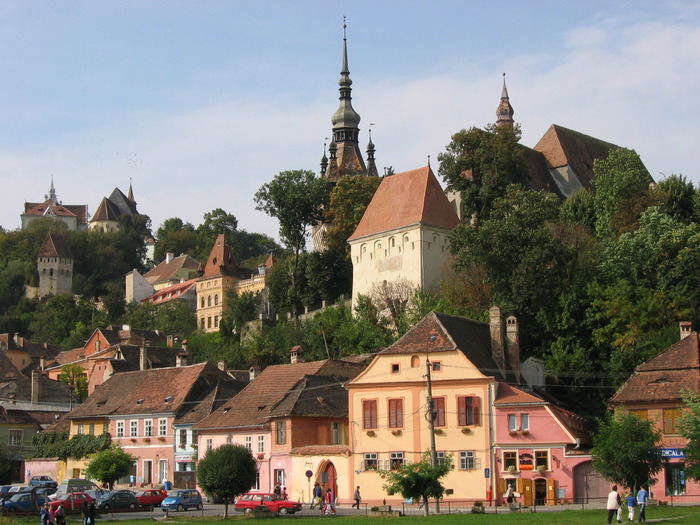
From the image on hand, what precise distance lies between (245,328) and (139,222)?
83521mm

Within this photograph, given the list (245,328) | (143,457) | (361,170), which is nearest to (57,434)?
(143,457)

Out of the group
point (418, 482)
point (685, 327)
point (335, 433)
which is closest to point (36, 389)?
point (335, 433)

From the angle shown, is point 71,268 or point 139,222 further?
point 139,222

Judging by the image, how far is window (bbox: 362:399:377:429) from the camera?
176 feet

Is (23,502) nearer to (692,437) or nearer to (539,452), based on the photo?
(539,452)

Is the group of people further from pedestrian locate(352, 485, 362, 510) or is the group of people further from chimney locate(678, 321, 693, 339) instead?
chimney locate(678, 321, 693, 339)

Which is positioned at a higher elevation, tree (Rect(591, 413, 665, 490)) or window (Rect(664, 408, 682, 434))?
window (Rect(664, 408, 682, 434))

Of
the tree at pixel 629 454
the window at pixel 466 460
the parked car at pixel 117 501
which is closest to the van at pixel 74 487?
the parked car at pixel 117 501

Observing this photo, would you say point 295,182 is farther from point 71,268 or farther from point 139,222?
point 139,222

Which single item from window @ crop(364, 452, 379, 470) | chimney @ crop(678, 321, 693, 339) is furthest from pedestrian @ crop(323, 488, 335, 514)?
chimney @ crop(678, 321, 693, 339)

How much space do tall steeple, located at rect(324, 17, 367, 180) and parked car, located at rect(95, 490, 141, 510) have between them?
8384cm

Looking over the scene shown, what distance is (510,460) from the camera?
50438 mm

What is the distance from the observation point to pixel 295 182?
97938 millimetres

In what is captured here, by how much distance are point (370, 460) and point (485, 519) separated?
51.8 ft
